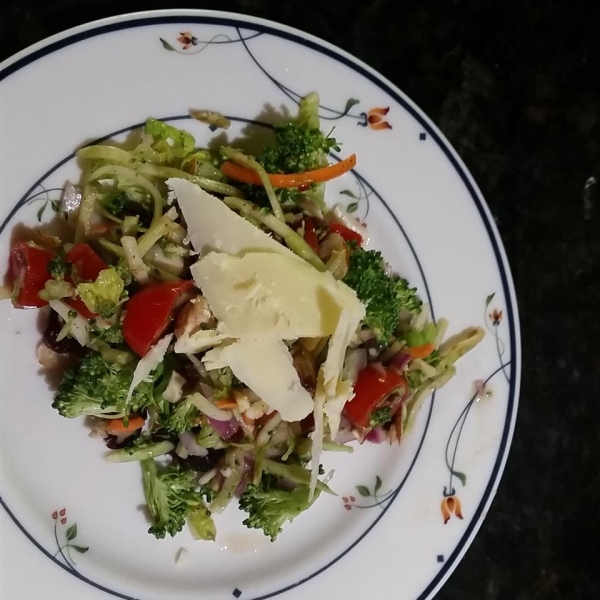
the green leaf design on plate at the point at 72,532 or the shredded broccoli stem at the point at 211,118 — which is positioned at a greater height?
the shredded broccoli stem at the point at 211,118

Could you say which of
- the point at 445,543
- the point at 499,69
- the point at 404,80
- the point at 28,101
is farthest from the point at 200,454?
the point at 499,69

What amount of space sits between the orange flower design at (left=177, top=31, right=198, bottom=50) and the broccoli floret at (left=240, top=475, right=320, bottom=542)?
1.30 m

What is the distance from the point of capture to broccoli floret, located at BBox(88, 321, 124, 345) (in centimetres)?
174

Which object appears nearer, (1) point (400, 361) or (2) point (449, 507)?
(1) point (400, 361)

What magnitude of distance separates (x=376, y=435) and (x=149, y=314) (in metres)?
0.84

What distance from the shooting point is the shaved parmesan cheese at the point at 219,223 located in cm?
170

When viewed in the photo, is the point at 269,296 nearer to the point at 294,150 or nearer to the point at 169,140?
the point at 294,150

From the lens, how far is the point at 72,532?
191cm

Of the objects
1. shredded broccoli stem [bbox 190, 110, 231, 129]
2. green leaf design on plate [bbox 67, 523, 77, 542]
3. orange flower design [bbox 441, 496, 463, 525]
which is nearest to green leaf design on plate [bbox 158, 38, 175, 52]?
shredded broccoli stem [bbox 190, 110, 231, 129]

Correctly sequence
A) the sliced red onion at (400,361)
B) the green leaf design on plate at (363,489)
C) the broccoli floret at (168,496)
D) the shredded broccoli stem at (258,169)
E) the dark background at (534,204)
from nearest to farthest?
the shredded broccoli stem at (258,169) < the broccoli floret at (168,496) < the sliced red onion at (400,361) < the green leaf design on plate at (363,489) < the dark background at (534,204)

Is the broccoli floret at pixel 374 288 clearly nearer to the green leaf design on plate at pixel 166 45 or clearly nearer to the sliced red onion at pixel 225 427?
the sliced red onion at pixel 225 427

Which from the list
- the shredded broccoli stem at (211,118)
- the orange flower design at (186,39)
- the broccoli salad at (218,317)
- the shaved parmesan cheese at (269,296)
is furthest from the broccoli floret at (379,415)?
the orange flower design at (186,39)

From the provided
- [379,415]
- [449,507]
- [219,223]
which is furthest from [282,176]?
[449,507]

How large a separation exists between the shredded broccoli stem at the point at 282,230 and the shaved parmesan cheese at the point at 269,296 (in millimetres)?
86
